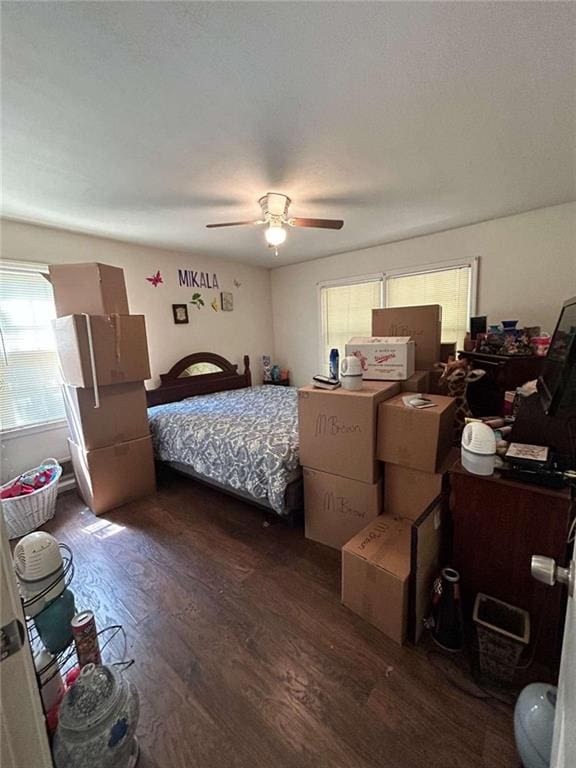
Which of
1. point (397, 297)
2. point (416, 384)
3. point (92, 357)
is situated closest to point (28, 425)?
point (92, 357)

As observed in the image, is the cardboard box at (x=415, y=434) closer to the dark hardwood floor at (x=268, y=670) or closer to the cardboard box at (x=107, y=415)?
the dark hardwood floor at (x=268, y=670)

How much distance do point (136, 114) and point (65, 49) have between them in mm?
352

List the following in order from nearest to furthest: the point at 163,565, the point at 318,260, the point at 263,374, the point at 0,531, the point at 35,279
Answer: the point at 0,531 → the point at 163,565 → the point at 35,279 → the point at 318,260 → the point at 263,374

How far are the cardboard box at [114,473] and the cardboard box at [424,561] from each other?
2340mm

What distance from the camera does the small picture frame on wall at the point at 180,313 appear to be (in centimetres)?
383

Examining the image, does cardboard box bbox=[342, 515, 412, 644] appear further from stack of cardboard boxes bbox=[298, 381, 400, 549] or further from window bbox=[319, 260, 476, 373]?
window bbox=[319, 260, 476, 373]

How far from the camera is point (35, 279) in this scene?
9.07 ft

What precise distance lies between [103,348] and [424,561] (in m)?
2.52

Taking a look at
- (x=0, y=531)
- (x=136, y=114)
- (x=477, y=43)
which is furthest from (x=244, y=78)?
(x=0, y=531)

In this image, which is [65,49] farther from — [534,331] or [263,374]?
[263,374]

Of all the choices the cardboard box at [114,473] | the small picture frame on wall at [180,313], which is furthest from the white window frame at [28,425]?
the small picture frame on wall at [180,313]

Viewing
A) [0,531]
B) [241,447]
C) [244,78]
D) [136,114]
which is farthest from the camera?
[241,447]

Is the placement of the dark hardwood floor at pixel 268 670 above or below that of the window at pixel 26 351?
below

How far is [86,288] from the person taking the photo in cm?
239
